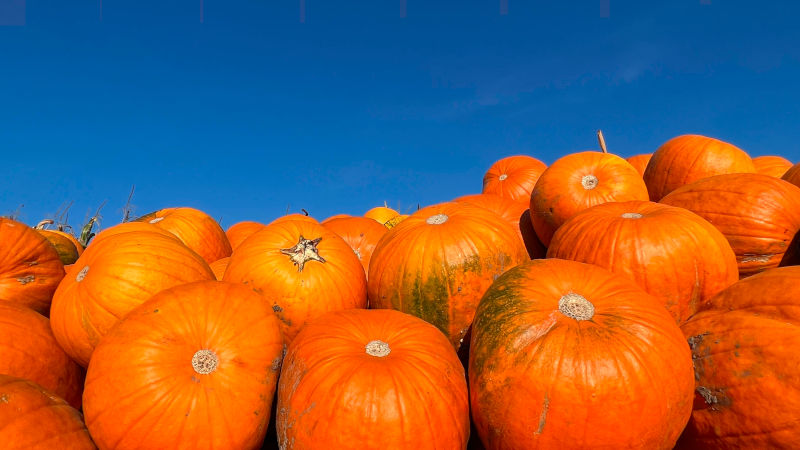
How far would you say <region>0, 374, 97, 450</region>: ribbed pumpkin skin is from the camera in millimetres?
2486

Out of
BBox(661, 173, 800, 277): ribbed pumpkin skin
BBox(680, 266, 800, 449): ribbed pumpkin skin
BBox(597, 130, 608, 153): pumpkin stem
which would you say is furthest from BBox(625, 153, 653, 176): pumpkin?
BBox(680, 266, 800, 449): ribbed pumpkin skin

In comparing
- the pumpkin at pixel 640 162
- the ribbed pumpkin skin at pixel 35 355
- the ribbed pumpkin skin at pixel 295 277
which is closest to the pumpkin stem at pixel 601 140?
the pumpkin at pixel 640 162

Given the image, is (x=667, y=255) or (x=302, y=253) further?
(x=302, y=253)

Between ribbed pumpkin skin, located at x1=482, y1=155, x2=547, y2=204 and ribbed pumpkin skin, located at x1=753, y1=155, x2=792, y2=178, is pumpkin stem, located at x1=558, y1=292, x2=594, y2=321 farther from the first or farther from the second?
ribbed pumpkin skin, located at x1=753, y1=155, x2=792, y2=178

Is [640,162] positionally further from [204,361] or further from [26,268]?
[26,268]

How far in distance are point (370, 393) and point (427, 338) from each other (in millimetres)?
534

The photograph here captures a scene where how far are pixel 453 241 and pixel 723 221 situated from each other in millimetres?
2339

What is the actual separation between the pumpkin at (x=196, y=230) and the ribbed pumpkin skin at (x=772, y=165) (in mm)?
6595

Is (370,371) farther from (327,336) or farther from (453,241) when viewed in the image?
(453,241)

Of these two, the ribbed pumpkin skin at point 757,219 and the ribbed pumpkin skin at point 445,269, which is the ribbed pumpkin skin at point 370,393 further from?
the ribbed pumpkin skin at point 757,219

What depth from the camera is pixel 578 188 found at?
4.80 metres

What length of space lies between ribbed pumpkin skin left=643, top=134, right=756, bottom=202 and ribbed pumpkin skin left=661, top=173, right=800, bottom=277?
108cm

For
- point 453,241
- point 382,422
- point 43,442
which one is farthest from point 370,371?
point 43,442

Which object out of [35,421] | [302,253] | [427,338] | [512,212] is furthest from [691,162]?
Result: [35,421]
